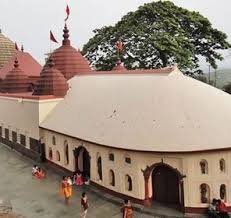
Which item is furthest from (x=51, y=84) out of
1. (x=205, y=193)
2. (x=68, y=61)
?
(x=205, y=193)

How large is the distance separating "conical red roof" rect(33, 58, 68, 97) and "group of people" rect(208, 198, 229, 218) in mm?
13713

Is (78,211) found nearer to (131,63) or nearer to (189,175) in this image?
(189,175)

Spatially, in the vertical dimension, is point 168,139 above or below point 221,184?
above

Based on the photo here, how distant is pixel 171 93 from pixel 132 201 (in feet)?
17.7

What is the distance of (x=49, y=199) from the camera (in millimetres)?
18391

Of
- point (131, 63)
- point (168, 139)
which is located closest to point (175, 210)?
point (168, 139)

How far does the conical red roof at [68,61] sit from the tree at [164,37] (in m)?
9.82

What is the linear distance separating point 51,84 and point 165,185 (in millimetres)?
12066

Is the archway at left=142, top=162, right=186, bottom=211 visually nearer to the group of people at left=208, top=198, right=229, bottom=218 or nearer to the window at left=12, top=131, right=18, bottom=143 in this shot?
the group of people at left=208, top=198, right=229, bottom=218

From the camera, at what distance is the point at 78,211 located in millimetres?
16812

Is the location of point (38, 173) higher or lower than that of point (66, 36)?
lower

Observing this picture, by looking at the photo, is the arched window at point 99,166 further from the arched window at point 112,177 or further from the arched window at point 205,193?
the arched window at point 205,193

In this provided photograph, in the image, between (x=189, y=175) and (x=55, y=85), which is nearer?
(x=189, y=175)

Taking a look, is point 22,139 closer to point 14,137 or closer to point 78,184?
point 14,137
